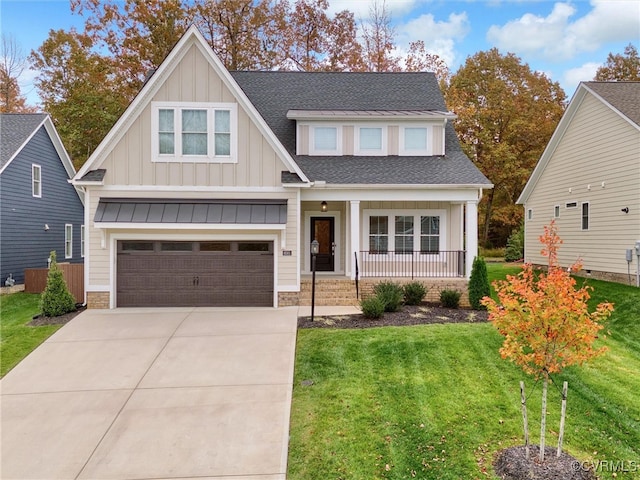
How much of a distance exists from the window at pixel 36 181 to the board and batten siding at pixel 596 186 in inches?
847

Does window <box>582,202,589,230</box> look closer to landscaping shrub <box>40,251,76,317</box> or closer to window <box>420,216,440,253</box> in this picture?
window <box>420,216,440,253</box>

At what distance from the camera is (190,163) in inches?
443

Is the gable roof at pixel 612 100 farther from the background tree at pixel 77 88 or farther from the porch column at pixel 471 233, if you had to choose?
the background tree at pixel 77 88

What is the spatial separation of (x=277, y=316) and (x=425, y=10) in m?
18.2

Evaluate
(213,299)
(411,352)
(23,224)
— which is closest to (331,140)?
(213,299)

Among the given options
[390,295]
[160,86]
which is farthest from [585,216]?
[160,86]

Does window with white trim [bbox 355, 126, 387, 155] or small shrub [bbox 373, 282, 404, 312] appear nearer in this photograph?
small shrub [bbox 373, 282, 404, 312]

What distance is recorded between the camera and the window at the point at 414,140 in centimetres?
1409

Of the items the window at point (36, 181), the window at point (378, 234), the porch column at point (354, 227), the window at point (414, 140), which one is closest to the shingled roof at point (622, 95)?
the window at point (414, 140)

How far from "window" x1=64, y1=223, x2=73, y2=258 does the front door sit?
1254 centimetres

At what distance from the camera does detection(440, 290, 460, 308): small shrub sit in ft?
37.2

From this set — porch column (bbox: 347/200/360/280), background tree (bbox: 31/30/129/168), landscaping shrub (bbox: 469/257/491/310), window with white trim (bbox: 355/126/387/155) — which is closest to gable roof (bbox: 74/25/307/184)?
porch column (bbox: 347/200/360/280)

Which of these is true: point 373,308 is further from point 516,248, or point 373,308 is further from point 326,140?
point 516,248

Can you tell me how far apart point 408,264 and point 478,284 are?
2.96m
